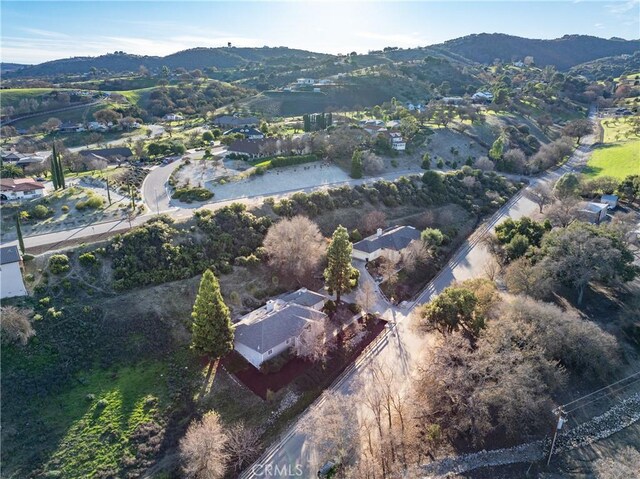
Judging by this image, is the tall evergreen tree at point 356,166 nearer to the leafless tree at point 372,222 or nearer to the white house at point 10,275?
the leafless tree at point 372,222

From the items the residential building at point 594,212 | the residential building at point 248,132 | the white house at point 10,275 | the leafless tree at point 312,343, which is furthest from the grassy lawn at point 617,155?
the white house at point 10,275

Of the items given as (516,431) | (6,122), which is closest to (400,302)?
(516,431)

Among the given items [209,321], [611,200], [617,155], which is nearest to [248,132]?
[209,321]

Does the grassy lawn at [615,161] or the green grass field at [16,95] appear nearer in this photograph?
the grassy lawn at [615,161]

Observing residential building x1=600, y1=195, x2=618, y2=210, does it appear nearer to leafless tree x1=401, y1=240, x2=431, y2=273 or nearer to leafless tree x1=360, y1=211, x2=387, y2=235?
leafless tree x1=401, y1=240, x2=431, y2=273

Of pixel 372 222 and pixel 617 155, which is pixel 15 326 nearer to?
pixel 372 222
